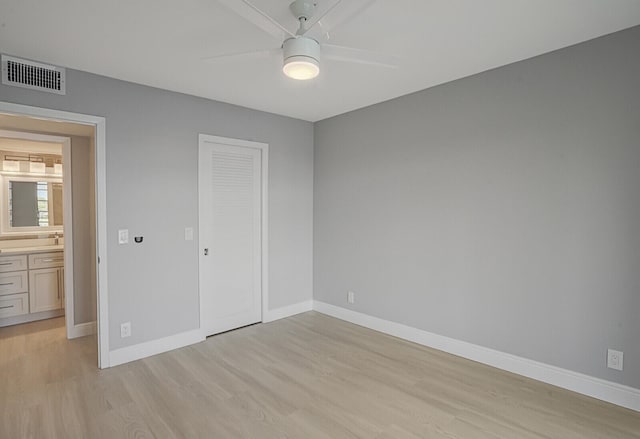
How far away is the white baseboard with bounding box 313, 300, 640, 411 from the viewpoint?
2361 millimetres

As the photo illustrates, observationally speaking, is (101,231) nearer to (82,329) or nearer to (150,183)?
(150,183)

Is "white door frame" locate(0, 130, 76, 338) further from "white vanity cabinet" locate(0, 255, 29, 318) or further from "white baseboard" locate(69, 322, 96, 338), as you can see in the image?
"white vanity cabinet" locate(0, 255, 29, 318)

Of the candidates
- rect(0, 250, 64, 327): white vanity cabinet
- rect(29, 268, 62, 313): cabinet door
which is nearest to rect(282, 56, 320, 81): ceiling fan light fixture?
rect(0, 250, 64, 327): white vanity cabinet

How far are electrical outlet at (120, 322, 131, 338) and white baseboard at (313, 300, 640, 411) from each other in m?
2.42

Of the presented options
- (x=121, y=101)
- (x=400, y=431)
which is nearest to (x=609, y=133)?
(x=400, y=431)

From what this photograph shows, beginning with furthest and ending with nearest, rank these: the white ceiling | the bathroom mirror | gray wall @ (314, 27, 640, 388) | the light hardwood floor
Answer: the bathroom mirror → gray wall @ (314, 27, 640, 388) → the light hardwood floor → the white ceiling

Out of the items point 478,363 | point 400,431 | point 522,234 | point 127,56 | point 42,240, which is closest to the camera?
point 400,431

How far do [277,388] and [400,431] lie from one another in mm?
987

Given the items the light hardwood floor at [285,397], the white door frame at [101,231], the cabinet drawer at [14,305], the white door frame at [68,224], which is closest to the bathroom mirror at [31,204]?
the cabinet drawer at [14,305]

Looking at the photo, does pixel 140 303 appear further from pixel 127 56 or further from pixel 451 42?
pixel 451 42

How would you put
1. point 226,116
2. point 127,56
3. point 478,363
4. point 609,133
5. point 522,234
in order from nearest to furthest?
point 609,133 < point 127,56 < point 522,234 < point 478,363 < point 226,116

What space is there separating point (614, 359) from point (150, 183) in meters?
3.98

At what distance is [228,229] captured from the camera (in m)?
3.88

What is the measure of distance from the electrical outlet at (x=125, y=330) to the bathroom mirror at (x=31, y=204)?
2.76m
